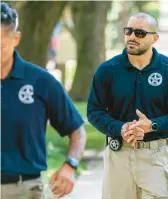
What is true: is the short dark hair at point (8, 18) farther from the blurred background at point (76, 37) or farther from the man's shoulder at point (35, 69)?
the blurred background at point (76, 37)

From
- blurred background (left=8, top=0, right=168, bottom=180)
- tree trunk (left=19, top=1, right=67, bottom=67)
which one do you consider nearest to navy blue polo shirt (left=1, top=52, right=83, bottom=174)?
blurred background (left=8, top=0, right=168, bottom=180)

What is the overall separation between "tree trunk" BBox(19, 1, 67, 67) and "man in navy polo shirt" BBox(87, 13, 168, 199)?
12356mm

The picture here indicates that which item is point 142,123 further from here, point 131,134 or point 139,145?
point 139,145

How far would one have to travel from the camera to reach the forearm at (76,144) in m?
4.18

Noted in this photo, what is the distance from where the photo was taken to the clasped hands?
518 centimetres

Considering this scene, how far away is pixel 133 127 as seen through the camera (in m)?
5.17

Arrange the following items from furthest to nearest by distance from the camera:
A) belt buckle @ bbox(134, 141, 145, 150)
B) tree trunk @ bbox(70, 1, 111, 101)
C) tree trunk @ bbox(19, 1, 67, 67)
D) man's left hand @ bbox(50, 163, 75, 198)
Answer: tree trunk @ bbox(70, 1, 111, 101) < tree trunk @ bbox(19, 1, 67, 67) < belt buckle @ bbox(134, 141, 145, 150) < man's left hand @ bbox(50, 163, 75, 198)

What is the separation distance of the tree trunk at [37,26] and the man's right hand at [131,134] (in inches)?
501

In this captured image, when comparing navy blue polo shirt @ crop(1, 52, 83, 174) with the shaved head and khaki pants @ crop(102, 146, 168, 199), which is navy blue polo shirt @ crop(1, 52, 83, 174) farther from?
the shaved head

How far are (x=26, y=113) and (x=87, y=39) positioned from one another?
1778 centimetres

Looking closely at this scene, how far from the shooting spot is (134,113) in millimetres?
5375

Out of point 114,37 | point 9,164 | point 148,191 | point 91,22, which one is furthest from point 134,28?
point 114,37

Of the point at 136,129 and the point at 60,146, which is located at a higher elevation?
the point at 136,129

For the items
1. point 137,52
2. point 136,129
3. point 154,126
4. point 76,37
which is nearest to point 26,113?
point 136,129
